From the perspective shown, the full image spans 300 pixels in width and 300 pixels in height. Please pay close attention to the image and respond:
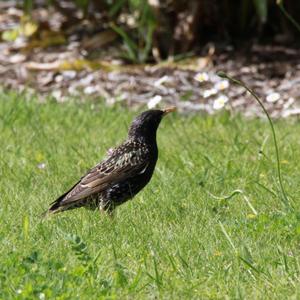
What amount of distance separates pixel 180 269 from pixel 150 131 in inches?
66.2

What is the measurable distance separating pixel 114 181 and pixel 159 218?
1.43 ft

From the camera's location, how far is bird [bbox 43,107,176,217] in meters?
5.79

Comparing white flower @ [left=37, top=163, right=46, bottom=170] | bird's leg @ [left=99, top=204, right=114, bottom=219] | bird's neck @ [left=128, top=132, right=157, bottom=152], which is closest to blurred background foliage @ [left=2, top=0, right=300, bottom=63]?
white flower @ [left=37, top=163, right=46, bottom=170]

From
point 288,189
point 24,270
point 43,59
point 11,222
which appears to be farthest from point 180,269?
point 43,59

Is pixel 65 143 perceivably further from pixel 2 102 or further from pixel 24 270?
pixel 24 270

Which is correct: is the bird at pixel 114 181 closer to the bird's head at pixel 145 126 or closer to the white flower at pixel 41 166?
the bird's head at pixel 145 126

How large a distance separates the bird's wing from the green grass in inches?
6.5

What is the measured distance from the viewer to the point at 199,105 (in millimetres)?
9102

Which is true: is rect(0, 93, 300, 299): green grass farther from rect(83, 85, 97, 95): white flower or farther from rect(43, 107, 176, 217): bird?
rect(83, 85, 97, 95): white flower

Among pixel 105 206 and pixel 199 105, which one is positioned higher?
pixel 105 206

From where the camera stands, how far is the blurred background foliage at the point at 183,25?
33.8 feet

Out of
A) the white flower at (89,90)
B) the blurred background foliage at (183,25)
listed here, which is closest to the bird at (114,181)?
the white flower at (89,90)

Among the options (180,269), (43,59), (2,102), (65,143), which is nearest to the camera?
(180,269)

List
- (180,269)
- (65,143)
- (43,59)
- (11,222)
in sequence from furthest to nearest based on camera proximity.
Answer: (43,59)
(65,143)
(11,222)
(180,269)
